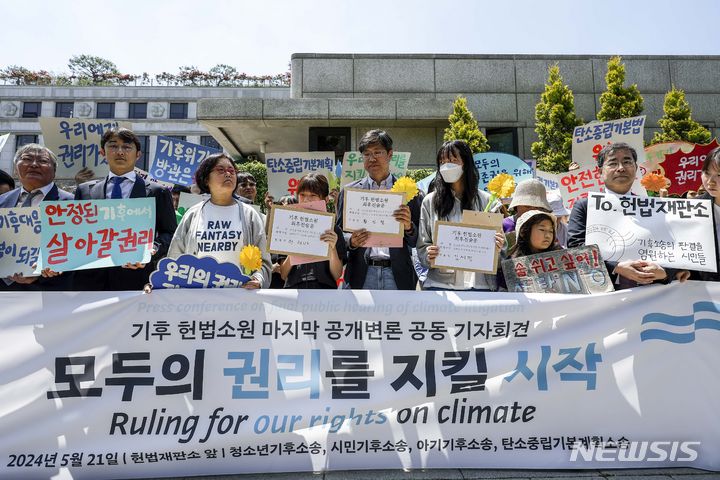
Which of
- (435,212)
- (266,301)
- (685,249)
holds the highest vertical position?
(435,212)

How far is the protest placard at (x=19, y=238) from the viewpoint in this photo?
3281 mm

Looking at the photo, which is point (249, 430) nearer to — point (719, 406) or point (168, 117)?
point (719, 406)

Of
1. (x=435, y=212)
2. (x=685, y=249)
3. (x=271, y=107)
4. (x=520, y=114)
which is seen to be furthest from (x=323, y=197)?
(x=520, y=114)

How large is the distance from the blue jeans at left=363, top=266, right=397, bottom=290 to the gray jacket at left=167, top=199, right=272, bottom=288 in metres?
0.73

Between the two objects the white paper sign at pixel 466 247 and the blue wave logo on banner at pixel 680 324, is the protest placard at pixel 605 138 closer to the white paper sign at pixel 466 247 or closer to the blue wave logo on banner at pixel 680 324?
the blue wave logo on banner at pixel 680 324

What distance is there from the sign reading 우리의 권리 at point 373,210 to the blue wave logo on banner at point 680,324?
1694 mm

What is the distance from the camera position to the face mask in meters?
3.61

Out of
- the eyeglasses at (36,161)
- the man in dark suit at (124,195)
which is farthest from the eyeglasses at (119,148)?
the eyeglasses at (36,161)

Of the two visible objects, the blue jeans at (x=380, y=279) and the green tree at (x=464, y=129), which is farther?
the green tree at (x=464, y=129)

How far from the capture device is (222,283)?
315cm

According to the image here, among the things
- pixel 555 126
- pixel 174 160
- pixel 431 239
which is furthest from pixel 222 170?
pixel 555 126

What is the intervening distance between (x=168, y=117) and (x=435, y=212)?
50702 mm

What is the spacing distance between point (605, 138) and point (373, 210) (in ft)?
14.6

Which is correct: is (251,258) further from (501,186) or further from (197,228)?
(501,186)
